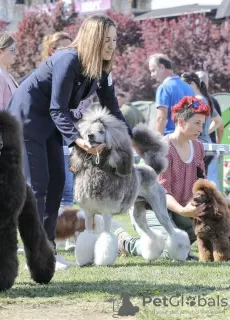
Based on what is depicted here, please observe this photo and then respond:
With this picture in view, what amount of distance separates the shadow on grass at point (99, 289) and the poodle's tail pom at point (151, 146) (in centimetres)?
149

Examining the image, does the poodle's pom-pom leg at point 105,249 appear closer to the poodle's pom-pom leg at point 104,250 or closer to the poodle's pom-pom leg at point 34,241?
the poodle's pom-pom leg at point 104,250

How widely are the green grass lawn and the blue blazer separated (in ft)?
3.10

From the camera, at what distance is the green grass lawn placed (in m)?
3.94

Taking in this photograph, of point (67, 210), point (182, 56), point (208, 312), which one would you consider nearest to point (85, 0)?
point (182, 56)

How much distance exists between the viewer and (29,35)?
44812mm

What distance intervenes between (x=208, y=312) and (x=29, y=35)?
138 feet

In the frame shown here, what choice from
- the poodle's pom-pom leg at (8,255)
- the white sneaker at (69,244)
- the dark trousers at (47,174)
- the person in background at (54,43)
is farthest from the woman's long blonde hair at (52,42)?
the poodle's pom-pom leg at (8,255)

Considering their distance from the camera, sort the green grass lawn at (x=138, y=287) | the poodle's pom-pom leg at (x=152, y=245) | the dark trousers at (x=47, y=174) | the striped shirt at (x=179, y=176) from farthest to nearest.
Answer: the striped shirt at (x=179, y=176)
the poodle's pom-pom leg at (x=152, y=245)
the dark trousers at (x=47, y=174)
the green grass lawn at (x=138, y=287)

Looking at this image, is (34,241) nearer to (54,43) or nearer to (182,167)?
(182,167)

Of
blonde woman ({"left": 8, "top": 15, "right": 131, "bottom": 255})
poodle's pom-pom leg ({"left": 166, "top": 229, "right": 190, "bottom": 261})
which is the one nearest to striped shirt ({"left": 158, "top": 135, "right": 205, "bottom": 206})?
poodle's pom-pom leg ({"left": 166, "top": 229, "right": 190, "bottom": 261})

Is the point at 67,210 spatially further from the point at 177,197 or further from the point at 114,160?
the point at 114,160

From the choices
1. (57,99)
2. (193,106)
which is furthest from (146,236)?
(57,99)

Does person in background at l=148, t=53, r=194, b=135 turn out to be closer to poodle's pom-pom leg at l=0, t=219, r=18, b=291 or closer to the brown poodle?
the brown poodle

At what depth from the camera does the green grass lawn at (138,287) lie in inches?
155
